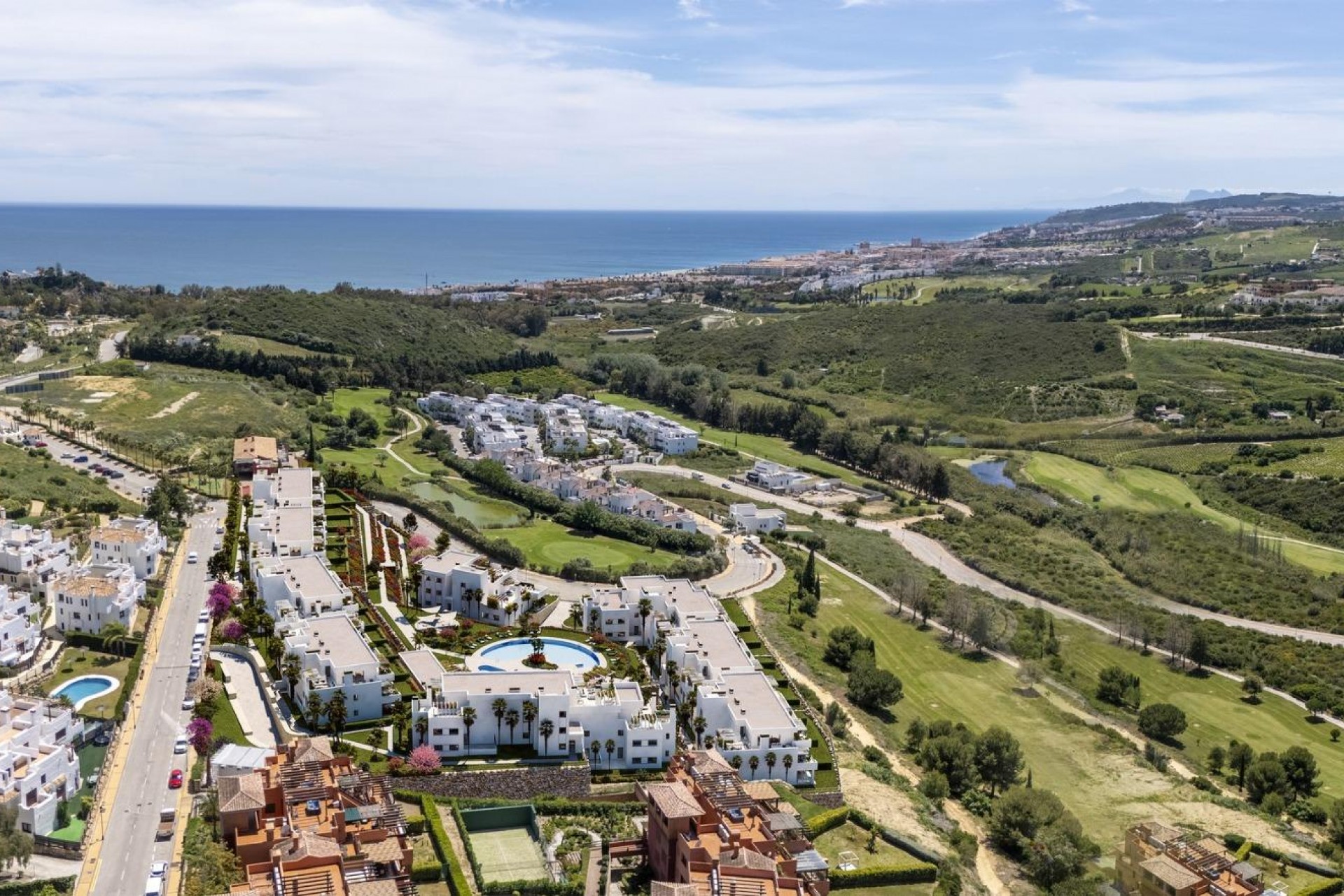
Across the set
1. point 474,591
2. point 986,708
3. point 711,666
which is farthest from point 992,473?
point 474,591

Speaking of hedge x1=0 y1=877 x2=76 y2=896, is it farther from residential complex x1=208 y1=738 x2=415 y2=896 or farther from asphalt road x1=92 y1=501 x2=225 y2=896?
residential complex x1=208 y1=738 x2=415 y2=896

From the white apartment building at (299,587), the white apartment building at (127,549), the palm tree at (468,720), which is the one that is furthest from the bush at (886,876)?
the white apartment building at (127,549)

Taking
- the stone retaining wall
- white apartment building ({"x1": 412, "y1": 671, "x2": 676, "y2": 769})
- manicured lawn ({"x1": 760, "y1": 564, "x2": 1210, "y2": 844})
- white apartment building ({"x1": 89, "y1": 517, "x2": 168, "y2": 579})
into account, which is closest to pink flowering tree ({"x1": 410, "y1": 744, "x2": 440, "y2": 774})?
the stone retaining wall

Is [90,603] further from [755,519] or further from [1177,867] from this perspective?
[1177,867]

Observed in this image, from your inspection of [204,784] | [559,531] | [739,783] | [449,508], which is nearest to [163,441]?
[449,508]

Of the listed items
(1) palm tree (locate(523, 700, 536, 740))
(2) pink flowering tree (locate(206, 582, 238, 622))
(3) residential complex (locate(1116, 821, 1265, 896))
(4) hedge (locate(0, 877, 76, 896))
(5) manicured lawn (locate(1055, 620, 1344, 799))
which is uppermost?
(2) pink flowering tree (locate(206, 582, 238, 622))

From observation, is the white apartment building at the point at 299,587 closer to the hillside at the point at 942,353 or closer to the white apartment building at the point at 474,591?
the white apartment building at the point at 474,591
